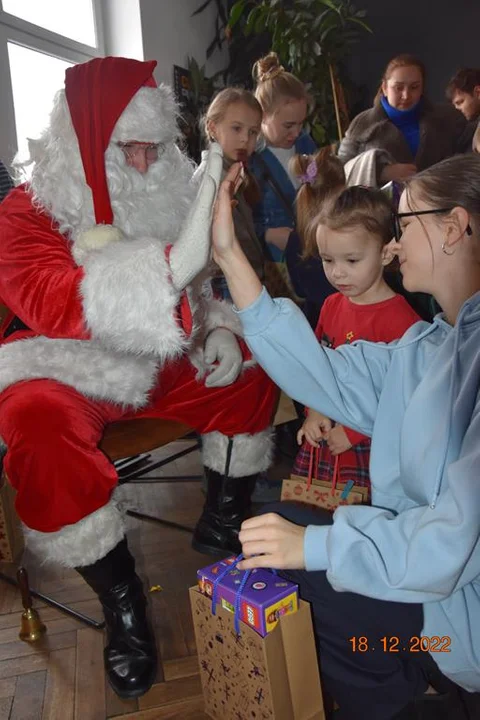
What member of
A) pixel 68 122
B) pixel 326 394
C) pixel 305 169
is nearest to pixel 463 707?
pixel 326 394

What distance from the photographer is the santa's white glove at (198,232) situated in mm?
1120

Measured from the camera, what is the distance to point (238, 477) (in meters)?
1.77

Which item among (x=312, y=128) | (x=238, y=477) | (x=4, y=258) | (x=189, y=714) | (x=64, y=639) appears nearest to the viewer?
(x=189, y=714)

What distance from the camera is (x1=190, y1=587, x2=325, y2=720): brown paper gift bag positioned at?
95 centimetres

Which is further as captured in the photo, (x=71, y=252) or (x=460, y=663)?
(x=71, y=252)

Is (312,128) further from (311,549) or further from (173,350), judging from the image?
(311,549)

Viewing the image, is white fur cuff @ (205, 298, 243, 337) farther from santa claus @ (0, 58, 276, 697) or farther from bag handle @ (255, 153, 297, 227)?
bag handle @ (255, 153, 297, 227)

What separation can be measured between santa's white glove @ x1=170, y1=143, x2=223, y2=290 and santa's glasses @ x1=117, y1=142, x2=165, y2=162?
0.42 m

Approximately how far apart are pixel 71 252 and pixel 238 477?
31.6 inches

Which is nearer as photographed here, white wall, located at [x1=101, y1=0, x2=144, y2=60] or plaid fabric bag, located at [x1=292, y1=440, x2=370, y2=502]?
plaid fabric bag, located at [x1=292, y1=440, x2=370, y2=502]

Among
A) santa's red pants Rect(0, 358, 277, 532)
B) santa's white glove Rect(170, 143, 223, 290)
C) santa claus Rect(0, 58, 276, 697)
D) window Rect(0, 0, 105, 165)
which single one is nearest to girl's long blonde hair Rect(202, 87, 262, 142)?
santa claus Rect(0, 58, 276, 697)

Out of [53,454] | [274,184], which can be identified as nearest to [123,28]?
[274,184]

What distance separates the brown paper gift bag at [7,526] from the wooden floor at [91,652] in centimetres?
4

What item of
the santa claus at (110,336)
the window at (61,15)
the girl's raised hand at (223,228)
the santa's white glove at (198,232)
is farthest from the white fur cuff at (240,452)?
the window at (61,15)
